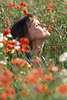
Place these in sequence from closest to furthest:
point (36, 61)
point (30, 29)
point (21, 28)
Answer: point (36, 61) → point (30, 29) → point (21, 28)

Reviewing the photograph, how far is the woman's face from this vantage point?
2.10m

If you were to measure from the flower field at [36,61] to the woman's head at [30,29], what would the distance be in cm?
10

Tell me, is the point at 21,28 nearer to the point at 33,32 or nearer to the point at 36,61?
the point at 33,32

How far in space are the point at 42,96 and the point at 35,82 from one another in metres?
0.06

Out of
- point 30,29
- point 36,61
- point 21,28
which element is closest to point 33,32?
point 30,29

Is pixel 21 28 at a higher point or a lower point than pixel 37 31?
lower

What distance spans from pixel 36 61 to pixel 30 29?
0.69 m

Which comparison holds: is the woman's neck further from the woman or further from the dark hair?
the dark hair

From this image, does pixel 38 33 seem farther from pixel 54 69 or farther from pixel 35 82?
pixel 35 82

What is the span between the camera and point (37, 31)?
85.9 inches

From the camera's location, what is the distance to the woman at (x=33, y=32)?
214cm

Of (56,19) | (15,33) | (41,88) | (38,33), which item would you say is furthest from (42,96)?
(56,19)

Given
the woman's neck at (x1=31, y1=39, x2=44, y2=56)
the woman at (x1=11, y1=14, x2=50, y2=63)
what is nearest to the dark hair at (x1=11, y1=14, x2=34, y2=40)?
the woman at (x1=11, y1=14, x2=50, y2=63)

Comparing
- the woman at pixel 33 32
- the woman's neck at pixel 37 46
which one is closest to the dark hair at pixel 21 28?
the woman at pixel 33 32
